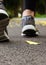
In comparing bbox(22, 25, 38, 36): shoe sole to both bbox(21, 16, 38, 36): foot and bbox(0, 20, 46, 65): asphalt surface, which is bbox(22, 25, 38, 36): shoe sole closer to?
bbox(21, 16, 38, 36): foot

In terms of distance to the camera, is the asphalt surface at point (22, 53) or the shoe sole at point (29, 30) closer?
the asphalt surface at point (22, 53)

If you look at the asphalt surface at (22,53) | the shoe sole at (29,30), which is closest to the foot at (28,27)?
the shoe sole at (29,30)

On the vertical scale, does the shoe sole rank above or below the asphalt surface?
below

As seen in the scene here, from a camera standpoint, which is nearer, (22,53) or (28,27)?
(22,53)

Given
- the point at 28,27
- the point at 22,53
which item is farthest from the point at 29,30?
the point at 22,53

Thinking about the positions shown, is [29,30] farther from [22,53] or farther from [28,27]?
[22,53]

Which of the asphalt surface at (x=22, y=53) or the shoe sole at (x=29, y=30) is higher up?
the asphalt surface at (x=22, y=53)

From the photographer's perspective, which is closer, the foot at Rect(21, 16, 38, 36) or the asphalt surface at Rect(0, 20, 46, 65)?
the asphalt surface at Rect(0, 20, 46, 65)

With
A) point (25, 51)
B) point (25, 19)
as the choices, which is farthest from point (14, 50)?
point (25, 19)

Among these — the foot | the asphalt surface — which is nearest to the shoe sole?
the foot

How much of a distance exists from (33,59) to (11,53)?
0.27 metres

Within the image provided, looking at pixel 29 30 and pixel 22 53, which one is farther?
pixel 29 30

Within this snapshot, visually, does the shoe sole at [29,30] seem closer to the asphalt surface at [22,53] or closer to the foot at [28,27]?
the foot at [28,27]

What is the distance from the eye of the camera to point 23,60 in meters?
2.05
